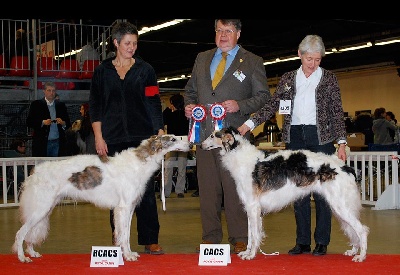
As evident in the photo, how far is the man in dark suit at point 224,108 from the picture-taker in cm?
523

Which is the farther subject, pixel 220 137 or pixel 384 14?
pixel 384 14

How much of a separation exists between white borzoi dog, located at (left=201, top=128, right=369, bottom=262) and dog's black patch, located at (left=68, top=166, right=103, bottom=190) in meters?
0.92

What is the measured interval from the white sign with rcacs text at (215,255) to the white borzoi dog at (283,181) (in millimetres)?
289

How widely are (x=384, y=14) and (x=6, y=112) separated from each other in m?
7.42

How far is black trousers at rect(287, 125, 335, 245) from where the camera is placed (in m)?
5.11

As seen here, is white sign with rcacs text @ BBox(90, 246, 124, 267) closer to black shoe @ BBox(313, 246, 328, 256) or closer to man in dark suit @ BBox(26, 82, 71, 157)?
black shoe @ BBox(313, 246, 328, 256)

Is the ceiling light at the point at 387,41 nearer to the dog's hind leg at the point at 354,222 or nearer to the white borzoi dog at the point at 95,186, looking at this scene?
the dog's hind leg at the point at 354,222

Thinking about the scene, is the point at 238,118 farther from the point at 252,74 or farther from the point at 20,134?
the point at 20,134

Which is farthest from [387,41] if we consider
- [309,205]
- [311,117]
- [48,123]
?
[309,205]

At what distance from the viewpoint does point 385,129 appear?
46.9ft

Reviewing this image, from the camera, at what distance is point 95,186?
4926mm

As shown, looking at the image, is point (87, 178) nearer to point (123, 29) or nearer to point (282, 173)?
point (123, 29)

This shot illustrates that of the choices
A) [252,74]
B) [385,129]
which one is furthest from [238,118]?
[385,129]

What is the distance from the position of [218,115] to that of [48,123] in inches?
204
